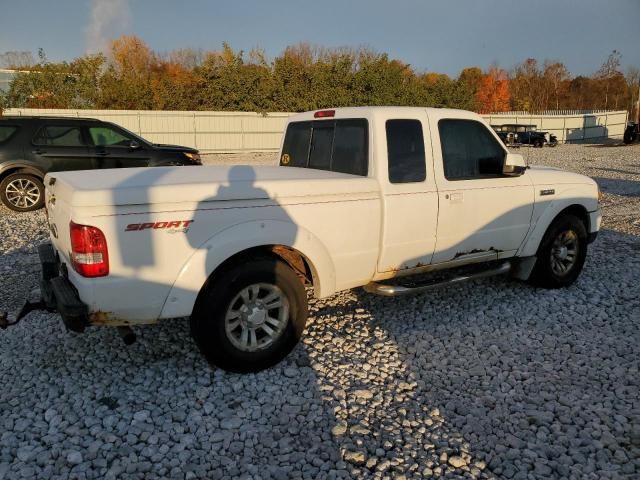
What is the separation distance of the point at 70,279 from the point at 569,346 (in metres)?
4.05

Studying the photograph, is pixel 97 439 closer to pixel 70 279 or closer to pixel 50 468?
pixel 50 468

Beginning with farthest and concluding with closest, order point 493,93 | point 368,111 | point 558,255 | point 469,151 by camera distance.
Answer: point 493,93, point 558,255, point 469,151, point 368,111

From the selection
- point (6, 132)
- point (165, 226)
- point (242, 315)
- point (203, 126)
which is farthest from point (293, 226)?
point (203, 126)

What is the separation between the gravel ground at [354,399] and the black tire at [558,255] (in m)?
0.39

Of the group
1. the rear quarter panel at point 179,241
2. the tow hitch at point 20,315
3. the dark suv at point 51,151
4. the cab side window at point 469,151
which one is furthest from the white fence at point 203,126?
the rear quarter panel at point 179,241

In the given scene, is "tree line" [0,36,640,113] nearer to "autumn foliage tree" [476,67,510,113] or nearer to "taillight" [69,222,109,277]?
"autumn foliage tree" [476,67,510,113]

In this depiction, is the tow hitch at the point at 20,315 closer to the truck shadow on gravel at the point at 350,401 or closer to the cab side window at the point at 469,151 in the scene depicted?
the truck shadow on gravel at the point at 350,401

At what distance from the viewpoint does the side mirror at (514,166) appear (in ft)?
16.0

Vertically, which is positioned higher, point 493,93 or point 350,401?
point 493,93

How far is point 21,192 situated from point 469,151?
8539 millimetres

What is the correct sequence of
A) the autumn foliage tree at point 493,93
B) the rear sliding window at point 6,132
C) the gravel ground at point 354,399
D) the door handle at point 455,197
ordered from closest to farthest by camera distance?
1. the gravel ground at point 354,399
2. the door handle at point 455,197
3. the rear sliding window at point 6,132
4. the autumn foliage tree at point 493,93

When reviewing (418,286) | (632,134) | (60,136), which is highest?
(632,134)

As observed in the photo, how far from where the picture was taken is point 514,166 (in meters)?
4.91

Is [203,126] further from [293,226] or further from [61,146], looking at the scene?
[293,226]
